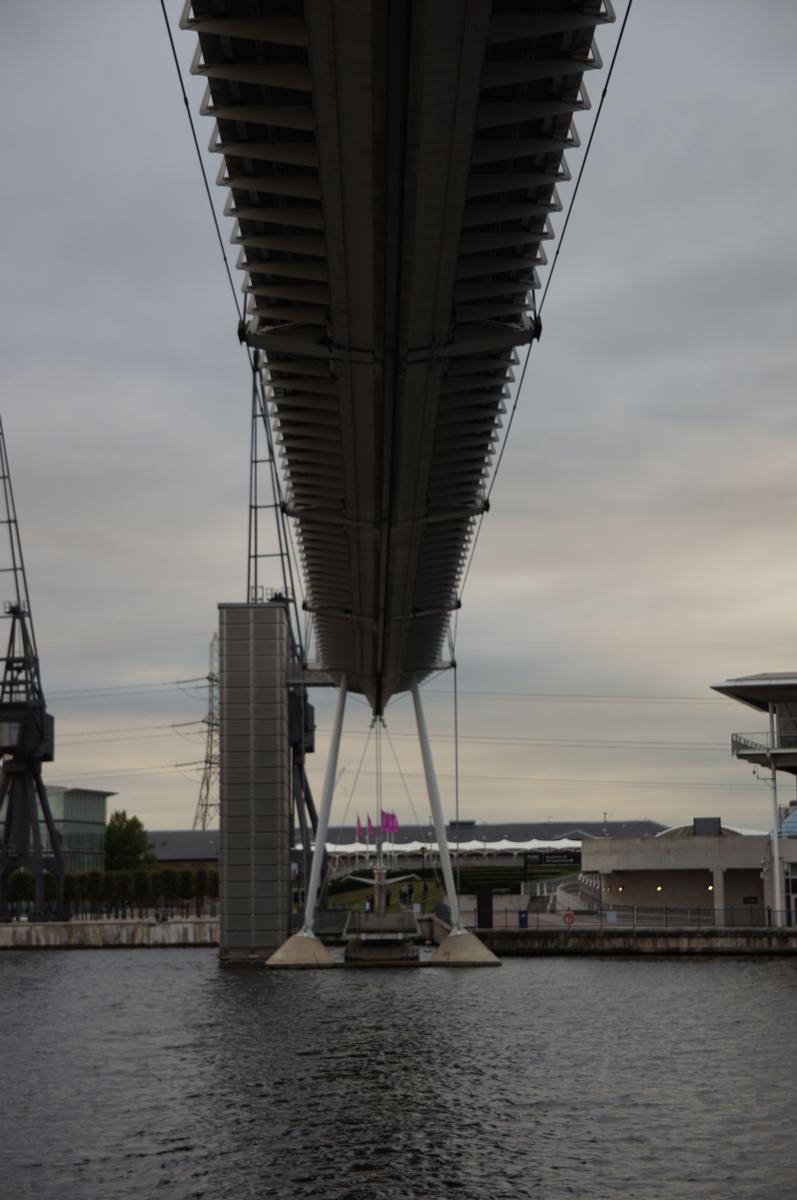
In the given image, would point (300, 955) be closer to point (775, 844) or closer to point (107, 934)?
point (775, 844)

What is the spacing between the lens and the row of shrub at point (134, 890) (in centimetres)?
12681

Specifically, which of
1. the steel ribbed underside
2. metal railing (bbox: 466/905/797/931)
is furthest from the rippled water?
metal railing (bbox: 466/905/797/931)

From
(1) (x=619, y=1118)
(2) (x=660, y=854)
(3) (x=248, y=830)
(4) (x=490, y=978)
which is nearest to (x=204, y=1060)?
(1) (x=619, y=1118)

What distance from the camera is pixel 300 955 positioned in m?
67.5

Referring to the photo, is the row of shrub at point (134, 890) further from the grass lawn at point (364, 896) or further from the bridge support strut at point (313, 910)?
the bridge support strut at point (313, 910)

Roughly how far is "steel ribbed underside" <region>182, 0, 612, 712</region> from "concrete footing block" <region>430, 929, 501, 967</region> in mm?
35722

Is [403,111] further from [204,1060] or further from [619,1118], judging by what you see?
[204,1060]

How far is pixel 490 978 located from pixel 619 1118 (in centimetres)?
3524

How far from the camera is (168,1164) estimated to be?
23.4 metres

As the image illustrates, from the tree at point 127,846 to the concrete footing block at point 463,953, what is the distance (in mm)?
97862

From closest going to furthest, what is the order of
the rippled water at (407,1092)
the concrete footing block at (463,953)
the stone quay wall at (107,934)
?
the rippled water at (407,1092) < the concrete footing block at (463,953) < the stone quay wall at (107,934)

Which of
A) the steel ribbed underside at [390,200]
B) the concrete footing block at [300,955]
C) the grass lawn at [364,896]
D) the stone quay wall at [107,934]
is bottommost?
the concrete footing block at [300,955]

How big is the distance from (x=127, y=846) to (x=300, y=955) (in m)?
101

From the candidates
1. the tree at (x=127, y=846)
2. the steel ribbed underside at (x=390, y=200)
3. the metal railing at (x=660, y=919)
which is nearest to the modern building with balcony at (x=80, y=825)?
the tree at (x=127, y=846)
